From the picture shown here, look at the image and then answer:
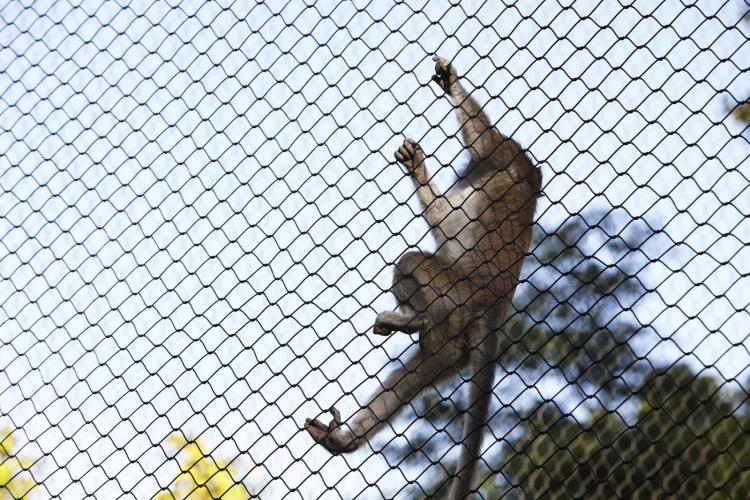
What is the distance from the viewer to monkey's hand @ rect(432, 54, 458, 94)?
119 inches

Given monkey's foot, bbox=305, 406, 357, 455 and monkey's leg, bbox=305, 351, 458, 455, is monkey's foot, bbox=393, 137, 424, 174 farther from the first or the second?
monkey's foot, bbox=305, 406, 357, 455

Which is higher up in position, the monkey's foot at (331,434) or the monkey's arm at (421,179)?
the monkey's arm at (421,179)

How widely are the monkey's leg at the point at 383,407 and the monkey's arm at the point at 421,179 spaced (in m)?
0.46

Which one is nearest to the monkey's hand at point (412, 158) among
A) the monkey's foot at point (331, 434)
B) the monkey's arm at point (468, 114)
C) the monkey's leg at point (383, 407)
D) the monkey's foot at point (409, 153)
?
the monkey's foot at point (409, 153)

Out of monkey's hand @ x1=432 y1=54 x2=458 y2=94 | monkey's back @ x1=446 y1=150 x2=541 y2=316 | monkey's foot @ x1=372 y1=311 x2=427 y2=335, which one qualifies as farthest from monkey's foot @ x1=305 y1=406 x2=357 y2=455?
monkey's hand @ x1=432 y1=54 x2=458 y2=94

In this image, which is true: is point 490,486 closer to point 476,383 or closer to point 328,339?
point 476,383

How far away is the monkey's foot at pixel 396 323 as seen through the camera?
10.1ft

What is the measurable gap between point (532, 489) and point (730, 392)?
44.9 inches

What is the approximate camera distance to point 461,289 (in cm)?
320

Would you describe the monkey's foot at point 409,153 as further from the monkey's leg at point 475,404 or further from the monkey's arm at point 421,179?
the monkey's leg at point 475,404

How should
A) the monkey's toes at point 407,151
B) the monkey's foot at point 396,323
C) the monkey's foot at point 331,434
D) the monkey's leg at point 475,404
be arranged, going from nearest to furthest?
the monkey's leg at point 475,404 → the monkey's foot at point 331,434 → the monkey's foot at point 396,323 → the monkey's toes at point 407,151

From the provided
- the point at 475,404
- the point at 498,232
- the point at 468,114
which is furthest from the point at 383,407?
the point at 468,114

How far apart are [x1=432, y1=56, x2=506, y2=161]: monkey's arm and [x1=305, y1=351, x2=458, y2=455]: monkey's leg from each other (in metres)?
0.66

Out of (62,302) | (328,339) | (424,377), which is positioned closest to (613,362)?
(424,377)
